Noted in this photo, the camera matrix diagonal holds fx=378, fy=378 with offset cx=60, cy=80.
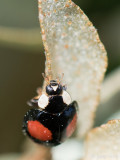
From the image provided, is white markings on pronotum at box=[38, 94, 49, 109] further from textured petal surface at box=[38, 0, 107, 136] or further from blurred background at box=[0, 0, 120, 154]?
blurred background at box=[0, 0, 120, 154]

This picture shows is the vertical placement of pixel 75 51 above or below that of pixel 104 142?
above

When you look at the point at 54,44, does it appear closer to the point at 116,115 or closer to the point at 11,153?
the point at 116,115

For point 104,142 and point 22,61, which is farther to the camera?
point 22,61

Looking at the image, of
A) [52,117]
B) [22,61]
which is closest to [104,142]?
[52,117]

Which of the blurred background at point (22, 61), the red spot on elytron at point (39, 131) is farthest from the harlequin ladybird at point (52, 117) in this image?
the blurred background at point (22, 61)

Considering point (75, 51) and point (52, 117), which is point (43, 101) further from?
point (75, 51)
